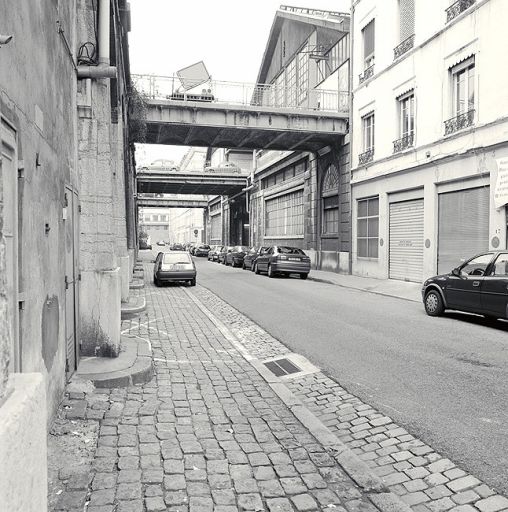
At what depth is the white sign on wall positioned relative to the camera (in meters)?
14.1

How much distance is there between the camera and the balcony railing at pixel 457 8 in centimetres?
1571

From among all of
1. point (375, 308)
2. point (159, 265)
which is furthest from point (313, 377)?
point (159, 265)

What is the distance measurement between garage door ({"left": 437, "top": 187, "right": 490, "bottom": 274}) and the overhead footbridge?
8.76m

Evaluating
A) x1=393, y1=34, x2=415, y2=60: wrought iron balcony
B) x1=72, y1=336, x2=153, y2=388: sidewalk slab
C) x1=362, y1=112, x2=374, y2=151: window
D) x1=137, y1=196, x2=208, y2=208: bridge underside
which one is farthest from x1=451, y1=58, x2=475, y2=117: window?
x1=137, y1=196, x2=208, y2=208: bridge underside

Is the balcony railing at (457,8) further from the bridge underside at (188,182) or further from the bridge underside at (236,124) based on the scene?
the bridge underside at (188,182)

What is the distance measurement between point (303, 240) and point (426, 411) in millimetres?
26105

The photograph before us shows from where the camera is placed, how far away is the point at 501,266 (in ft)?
31.1

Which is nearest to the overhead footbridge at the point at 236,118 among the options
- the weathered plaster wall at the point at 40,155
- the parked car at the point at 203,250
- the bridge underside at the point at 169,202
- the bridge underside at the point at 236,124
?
the bridge underside at the point at 236,124

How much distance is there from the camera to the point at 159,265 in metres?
19.2

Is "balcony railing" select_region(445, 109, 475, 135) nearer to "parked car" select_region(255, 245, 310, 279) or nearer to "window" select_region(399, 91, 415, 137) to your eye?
"window" select_region(399, 91, 415, 137)

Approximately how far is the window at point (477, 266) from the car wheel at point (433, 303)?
33.5 inches

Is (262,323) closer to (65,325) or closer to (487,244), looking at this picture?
(65,325)

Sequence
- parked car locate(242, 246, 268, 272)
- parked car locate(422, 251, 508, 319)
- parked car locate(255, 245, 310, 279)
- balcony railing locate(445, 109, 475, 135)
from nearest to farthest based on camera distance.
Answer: parked car locate(422, 251, 508, 319), balcony railing locate(445, 109, 475, 135), parked car locate(255, 245, 310, 279), parked car locate(242, 246, 268, 272)

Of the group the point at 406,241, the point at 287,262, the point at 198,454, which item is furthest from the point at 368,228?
the point at 198,454
